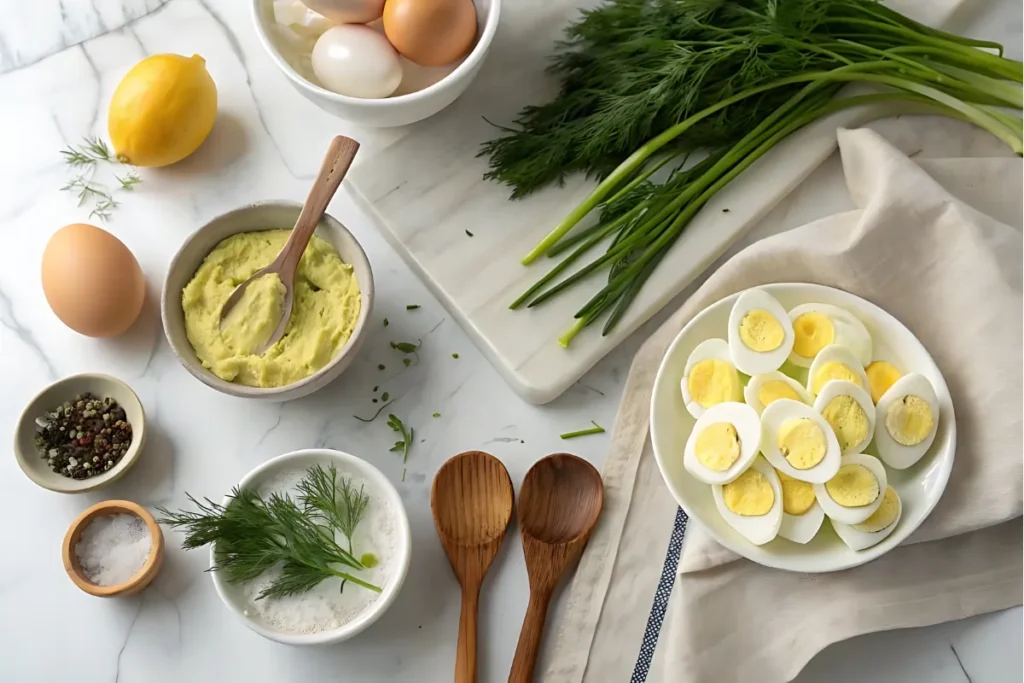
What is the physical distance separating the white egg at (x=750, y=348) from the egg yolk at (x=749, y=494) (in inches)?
5.7

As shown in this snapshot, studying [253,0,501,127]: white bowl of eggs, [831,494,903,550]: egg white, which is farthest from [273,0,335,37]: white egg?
[831,494,903,550]: egg white

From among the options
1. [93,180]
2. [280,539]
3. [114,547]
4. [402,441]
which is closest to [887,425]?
[402,441]

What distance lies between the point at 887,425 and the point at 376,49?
2.91 feet

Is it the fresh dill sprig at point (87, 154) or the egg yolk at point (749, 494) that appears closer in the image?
the egg yolk at point (749, 494)

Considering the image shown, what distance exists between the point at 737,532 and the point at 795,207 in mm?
550

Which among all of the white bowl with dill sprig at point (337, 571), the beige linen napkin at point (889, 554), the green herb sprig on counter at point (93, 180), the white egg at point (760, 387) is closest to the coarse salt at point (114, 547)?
the white bowl with dill sprig at point (337, 571)

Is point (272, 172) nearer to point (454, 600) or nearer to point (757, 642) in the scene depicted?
point (454, 600)

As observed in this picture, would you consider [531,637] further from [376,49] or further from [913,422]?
[376,49]

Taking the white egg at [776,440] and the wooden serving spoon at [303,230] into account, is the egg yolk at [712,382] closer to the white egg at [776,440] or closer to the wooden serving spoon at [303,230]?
the white egg at [776,440]

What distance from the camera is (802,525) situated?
114 centimetres

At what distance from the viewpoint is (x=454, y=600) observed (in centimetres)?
123

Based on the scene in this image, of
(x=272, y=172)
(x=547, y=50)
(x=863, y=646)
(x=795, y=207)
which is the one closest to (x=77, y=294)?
(x=272, y=172)

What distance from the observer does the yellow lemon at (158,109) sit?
1.27 meters

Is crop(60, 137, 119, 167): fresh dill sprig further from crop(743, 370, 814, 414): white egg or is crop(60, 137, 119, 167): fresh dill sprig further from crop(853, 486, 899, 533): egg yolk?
crop(853, 486, 899, 533): egg yolk
